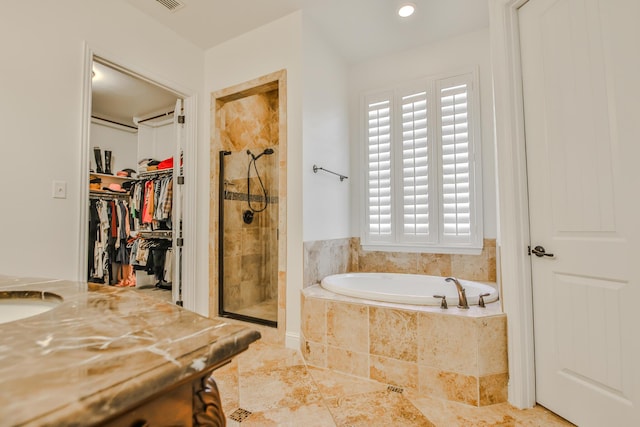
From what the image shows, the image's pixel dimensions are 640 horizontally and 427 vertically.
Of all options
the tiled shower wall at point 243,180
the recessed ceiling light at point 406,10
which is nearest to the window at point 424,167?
the recessed ceiling light at point 406,10

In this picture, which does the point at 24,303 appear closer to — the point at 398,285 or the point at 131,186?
the point at 398,285

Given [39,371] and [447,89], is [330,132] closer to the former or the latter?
[447,89]

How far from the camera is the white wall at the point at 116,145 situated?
15.3 feet

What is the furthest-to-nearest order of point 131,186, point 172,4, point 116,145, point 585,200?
1. point 116,145
2. point 131,186
3. point 172,4
4. point 585,200

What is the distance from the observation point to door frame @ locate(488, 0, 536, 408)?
1.70 m

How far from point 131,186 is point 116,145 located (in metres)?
0.99

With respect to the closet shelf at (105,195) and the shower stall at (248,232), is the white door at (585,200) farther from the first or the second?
the closet shelf at (105,195)

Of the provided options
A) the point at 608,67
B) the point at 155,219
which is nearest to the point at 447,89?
the point at 608,67

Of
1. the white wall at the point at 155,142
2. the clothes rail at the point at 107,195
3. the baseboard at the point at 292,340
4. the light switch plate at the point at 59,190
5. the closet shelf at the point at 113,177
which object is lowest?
the baseboard at the point at 292,340

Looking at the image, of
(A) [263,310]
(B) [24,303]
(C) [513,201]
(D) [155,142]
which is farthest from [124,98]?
(C) [513,201]

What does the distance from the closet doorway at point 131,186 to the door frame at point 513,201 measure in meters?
3.21

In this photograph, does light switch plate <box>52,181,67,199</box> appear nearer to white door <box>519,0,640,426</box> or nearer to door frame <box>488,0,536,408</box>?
door frame <box>488,0,536,408</box>

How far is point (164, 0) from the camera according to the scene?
93.8 inches

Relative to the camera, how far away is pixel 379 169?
10.3ft
